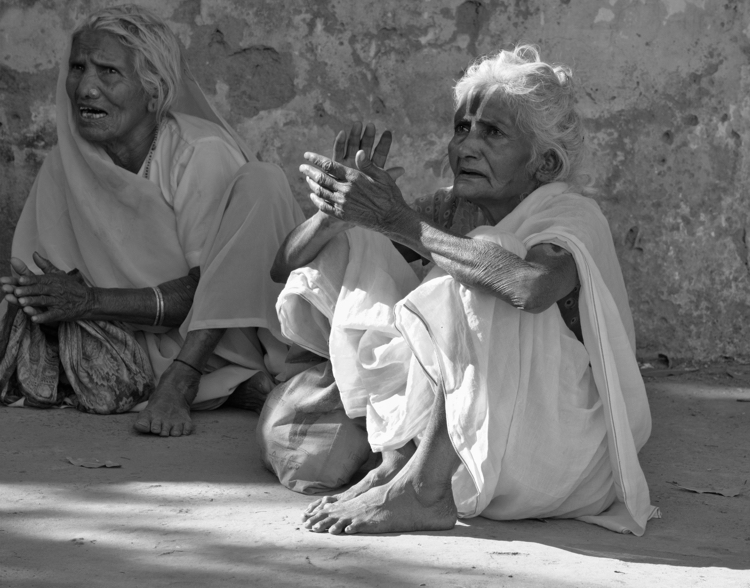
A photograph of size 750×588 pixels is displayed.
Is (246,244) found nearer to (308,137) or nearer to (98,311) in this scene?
(98,311)

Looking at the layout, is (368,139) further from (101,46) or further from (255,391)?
(101,46)

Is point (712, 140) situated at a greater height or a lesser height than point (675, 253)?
greater

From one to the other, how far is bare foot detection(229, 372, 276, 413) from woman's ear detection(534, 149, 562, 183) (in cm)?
143

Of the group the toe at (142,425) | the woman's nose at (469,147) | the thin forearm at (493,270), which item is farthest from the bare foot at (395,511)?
the toe at (142,425)

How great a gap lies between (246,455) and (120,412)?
74 cm

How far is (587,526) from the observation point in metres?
2.98

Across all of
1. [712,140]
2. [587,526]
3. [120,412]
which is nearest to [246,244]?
[120,412]

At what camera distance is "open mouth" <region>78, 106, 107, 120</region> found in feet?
13.9

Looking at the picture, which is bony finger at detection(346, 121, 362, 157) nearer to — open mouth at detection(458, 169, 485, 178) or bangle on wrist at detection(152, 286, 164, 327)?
open mouth at detection(458, 169, 485, 178)

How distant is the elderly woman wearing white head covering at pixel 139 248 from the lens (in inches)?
159

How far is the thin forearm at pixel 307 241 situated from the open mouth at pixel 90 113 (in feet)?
4.07

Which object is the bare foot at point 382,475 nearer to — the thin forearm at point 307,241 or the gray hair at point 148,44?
the thin forearm at point 307,241

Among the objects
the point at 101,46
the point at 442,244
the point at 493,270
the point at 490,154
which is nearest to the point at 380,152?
the point at 490,154

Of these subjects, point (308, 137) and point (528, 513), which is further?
point (308, 137)
